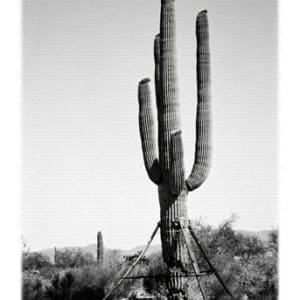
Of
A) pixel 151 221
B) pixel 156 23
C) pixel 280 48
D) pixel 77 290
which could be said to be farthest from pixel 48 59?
pixel 77 290

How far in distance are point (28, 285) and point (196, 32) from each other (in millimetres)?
10590

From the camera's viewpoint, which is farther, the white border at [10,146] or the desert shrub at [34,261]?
the desert shrub at [34,261]

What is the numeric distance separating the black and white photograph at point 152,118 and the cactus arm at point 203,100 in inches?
1.0

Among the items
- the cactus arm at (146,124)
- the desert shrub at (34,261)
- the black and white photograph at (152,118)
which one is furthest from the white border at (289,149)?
the desert shrub at (34,261)

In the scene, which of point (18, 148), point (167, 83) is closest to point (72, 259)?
point (167, 83)

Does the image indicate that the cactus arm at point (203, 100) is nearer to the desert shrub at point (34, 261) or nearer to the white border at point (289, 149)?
the white border at point (289, 149)

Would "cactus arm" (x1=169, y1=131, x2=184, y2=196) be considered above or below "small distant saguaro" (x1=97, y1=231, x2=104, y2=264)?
above

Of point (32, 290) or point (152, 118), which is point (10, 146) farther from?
point (32, 290)

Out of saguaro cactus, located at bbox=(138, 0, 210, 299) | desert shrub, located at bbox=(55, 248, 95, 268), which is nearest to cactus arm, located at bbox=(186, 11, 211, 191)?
saguaro cactus, located at bbox=(138, 0, 210, 299)

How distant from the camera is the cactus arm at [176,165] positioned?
1367cm

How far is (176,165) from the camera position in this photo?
13.9m

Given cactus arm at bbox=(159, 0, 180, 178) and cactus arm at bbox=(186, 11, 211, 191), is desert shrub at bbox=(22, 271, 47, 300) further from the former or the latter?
cactus arm at bbox=(186, 11, 211, 191)

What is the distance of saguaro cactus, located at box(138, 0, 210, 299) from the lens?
1407 centimetres

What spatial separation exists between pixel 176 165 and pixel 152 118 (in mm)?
1755
